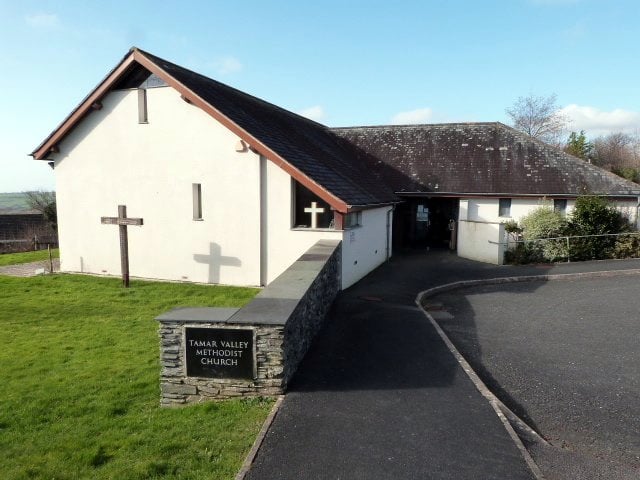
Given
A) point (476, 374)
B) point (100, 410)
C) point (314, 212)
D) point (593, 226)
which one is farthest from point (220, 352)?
point (593, 226)

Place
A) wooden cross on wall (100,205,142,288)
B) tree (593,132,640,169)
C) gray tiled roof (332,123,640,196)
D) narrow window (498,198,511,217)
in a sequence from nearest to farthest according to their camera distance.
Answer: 1. wooden cross on wall (100,205,142,288)
2. gray tiled roof (332,123,640,196)
3. narrow window (498,198,511,217)
4. tree (593,132,640,169)

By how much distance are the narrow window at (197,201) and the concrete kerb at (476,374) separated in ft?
23.9

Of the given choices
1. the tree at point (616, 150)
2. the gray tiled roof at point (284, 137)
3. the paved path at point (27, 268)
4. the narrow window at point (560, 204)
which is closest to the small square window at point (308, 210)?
the gray tiled roof at point (284, 137)

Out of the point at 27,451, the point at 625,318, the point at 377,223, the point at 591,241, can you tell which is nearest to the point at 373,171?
the point at 377,223

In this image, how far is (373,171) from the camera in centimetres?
2308

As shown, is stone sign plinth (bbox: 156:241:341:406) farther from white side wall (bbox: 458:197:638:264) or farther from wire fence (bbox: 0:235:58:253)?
wire fence (bbox: 0:235:58:253)

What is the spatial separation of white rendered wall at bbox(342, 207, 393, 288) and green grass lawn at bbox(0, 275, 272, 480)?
3.70 m

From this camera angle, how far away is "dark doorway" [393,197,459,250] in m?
23.1

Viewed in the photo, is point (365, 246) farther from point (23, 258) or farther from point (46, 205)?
point (46, 205)

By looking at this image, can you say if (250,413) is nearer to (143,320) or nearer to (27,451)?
(27,451)

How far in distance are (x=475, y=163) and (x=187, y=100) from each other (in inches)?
608

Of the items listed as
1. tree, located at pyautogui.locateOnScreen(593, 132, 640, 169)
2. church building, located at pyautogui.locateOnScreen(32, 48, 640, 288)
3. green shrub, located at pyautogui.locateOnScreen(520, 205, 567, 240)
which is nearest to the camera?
church building, located at pyautogui.locateOnScreen(32, 48, 640, 288)

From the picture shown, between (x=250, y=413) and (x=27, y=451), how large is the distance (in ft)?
8.96

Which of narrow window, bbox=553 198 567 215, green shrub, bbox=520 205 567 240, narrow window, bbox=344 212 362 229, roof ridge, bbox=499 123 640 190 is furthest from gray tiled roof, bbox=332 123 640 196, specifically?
narrow window, bbox=344 212 362 229
